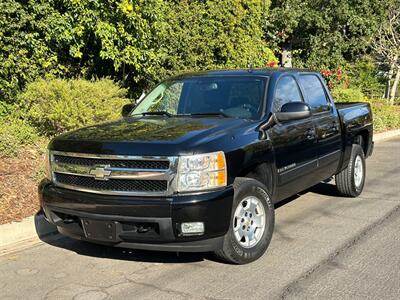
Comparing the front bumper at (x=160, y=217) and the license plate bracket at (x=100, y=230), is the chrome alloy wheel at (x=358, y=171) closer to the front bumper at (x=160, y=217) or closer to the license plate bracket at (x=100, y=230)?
the front bumper at (x=160, y=217)

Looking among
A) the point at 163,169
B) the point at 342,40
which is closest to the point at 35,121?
the point at 163,169

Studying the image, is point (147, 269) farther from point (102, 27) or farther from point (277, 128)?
point (102, 27)

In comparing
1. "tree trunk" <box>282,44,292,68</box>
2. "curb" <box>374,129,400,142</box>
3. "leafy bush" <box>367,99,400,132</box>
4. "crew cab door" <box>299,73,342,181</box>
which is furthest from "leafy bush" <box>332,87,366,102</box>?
"crew cab door" <box>299,73,342,181</box>

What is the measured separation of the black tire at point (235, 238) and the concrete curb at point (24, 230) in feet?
7.44

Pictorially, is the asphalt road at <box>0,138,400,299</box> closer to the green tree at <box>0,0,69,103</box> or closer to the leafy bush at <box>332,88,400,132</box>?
the green tree at <box>0,0,69,103</box>

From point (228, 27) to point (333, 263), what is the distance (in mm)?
8707

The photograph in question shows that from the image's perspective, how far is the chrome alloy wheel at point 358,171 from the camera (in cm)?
729

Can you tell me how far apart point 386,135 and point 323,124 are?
33.9 ft

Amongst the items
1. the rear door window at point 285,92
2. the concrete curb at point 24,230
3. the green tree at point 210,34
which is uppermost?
the green tree at point 210,34

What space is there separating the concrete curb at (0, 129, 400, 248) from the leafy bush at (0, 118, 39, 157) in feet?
7.31

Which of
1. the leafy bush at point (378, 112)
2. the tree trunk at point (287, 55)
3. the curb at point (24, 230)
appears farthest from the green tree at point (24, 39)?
the tree trunk at point (287, 55)

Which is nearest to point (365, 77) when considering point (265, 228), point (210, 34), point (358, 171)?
point (210, 34)

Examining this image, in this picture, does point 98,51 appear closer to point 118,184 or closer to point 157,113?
point 157,113

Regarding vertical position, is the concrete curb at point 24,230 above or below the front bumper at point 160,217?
below
